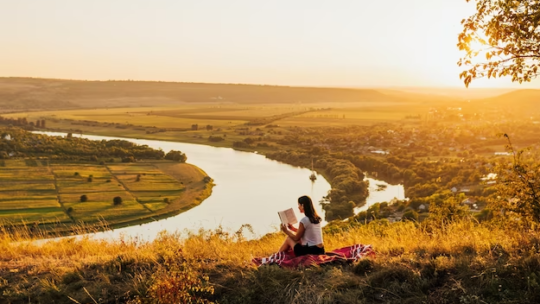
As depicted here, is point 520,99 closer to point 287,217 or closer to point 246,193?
point 246,193

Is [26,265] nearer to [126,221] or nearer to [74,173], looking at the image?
[126,221]

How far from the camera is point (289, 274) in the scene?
5223mm

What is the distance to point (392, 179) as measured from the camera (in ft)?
203

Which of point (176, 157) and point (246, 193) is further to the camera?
point (176, 157)

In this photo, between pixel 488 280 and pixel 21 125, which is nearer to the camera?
pixel 488 280

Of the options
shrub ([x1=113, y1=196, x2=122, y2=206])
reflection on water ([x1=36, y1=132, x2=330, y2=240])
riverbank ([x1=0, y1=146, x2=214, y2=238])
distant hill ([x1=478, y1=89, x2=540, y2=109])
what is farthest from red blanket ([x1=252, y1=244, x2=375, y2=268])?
distant hill ([x1=478, y1=89, x2=540, y2=109])

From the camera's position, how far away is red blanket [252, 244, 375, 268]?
558cm

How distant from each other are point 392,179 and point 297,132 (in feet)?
179

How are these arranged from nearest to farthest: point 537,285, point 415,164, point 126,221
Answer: point 537,285
point 126,221
point 415,164

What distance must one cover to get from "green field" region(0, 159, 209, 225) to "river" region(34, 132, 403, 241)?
115 inches

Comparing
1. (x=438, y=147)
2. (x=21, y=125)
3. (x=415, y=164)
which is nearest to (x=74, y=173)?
(x=415, y=164)

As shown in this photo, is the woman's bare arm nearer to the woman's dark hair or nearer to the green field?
the woman's dark hair

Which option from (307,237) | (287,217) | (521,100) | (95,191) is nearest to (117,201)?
(95,191)

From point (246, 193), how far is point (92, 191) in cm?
1738
